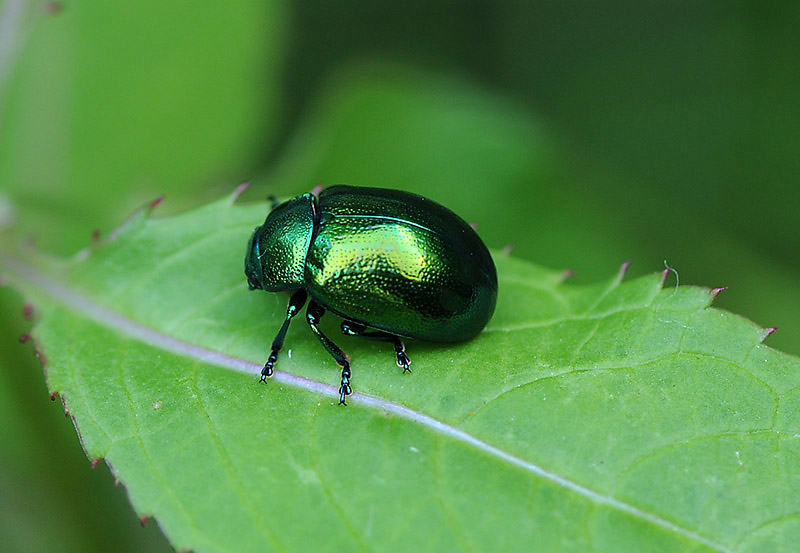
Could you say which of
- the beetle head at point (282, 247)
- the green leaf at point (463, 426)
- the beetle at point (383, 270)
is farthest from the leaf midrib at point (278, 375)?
the beetle head at point (282, 247)

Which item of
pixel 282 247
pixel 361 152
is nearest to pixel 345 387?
pixel 282 247

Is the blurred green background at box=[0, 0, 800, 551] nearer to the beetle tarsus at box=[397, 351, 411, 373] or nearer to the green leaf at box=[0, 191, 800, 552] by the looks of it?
the green leaf at box=[0, 191, 800, 552]

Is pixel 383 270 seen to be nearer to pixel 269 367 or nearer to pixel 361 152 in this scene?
pixel 269 367

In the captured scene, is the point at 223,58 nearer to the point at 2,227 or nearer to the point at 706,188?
the point at 2,227

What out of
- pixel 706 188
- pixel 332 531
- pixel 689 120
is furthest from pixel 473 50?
pixel 332 531

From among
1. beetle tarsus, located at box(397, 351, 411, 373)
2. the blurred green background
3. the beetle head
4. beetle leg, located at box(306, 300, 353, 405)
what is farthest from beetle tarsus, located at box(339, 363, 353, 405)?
the blurred green background

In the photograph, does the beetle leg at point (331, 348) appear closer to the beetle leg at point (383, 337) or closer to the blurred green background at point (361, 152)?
the beetle leg at point (383, 337)
